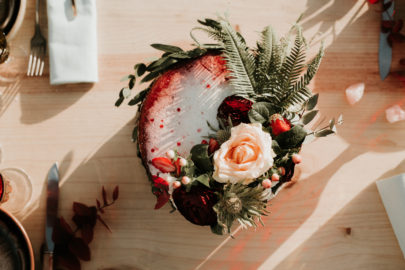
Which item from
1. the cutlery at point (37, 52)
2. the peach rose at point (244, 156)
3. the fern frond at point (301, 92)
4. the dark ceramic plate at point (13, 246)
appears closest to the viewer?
the peach rose at point (244, 156)

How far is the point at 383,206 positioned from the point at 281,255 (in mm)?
251

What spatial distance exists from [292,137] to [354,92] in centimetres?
36

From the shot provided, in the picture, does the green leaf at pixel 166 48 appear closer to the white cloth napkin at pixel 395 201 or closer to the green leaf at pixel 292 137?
the green leaf at pixel 292 137

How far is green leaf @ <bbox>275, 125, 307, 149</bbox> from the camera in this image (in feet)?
1.66

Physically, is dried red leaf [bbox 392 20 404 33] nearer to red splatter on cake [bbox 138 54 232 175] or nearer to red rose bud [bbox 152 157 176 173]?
red splatter on cake [bbox 138 54 232 175]

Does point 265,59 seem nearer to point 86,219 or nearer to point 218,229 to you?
point 218,229

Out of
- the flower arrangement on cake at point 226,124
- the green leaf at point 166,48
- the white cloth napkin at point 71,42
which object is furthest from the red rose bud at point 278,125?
the white cloth napkin at point 71,42

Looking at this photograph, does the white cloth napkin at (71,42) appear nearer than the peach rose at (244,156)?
No

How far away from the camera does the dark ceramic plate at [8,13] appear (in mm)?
760

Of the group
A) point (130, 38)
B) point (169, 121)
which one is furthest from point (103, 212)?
point (130, 38)

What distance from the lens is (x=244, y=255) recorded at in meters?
0.78

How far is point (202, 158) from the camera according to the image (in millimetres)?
527

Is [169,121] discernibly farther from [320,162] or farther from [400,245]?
[400,245]

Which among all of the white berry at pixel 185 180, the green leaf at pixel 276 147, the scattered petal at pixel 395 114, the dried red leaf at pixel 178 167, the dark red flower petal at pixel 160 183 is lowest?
the dark red flower petal at pixel 160 183
